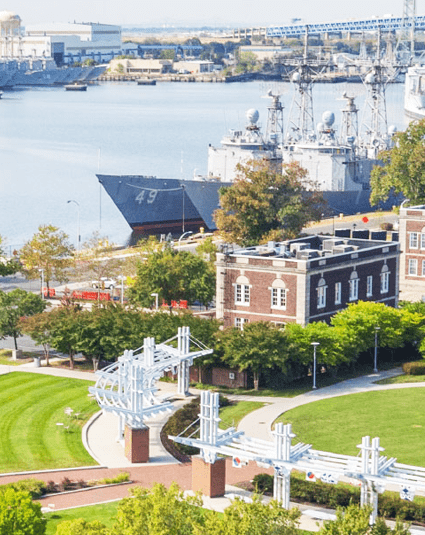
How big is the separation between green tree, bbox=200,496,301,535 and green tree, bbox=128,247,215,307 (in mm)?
38876

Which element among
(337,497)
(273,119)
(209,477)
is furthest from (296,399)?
(273,119)

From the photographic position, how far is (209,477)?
40.8 meters

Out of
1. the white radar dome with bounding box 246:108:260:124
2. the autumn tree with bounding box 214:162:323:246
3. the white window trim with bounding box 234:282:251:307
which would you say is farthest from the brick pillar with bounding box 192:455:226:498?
the white radar dome with bounding box 246:108:260:124

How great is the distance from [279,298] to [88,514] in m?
24.1

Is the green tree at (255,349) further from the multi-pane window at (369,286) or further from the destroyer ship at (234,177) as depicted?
the destroyer ship at (234,177)

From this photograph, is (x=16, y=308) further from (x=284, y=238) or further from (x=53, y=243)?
(x=284, y=238)

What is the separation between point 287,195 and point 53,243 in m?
15.8

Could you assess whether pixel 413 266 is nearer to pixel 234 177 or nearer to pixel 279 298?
pixel 279 298

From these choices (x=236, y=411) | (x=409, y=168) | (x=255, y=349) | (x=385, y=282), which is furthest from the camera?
(x=409, y=168)

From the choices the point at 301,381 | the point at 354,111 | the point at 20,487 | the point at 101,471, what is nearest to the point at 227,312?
the point at 301,381

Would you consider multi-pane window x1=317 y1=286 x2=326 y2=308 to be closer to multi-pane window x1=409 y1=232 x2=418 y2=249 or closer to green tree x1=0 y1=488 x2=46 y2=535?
multi-pane window x1=409 y1=232 x2=418 y2=249

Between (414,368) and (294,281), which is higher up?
(294,281)

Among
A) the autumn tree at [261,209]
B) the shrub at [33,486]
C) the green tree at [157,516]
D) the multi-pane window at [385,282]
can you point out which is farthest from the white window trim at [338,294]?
the green tree at [157,516]

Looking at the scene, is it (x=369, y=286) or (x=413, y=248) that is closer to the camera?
(x=369, y=286)
